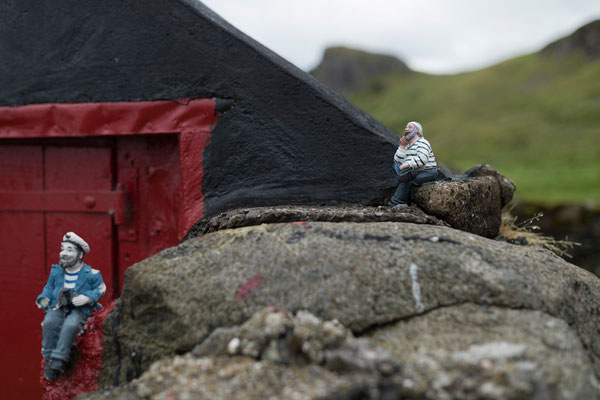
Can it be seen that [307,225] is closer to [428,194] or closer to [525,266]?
[428,194]

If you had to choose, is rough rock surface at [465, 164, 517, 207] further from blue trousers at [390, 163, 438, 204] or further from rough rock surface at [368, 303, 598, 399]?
rough rock surface at [368, 303, 598, 399]

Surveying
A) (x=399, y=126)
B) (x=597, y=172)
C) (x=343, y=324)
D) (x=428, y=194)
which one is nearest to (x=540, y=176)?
(x=597, y=172)

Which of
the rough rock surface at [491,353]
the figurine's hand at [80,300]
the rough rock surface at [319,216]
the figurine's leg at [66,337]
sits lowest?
the figurine's leg at [66,337]

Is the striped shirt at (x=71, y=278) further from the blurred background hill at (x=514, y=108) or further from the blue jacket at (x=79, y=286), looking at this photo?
the blurred background hill at (x=514, y=108)

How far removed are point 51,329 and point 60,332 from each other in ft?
0.15

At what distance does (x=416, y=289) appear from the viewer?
219 cm

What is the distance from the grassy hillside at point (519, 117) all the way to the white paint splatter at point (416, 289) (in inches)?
446

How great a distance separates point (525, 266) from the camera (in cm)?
238

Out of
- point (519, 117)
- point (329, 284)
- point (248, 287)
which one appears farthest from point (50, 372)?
point (519, 117)

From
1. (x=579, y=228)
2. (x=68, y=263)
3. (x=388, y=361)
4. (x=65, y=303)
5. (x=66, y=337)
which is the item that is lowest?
(x=579, y=228)

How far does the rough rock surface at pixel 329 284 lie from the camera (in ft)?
7.05

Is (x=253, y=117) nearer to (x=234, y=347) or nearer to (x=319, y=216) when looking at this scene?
(x=319, y=216)

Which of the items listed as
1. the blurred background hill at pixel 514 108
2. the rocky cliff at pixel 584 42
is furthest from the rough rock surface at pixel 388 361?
the rocky cliff at pixel 584 42

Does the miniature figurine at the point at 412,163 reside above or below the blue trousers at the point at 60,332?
above
